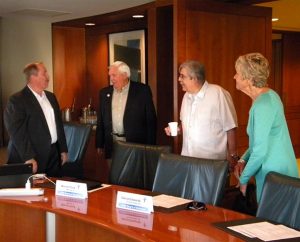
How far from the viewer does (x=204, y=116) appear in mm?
3201

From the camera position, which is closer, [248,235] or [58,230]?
[248,235]

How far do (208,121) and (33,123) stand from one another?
55.0 inches

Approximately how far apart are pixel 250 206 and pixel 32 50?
382cm

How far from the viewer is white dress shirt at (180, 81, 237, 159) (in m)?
3.21

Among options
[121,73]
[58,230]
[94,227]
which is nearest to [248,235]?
[94,227]

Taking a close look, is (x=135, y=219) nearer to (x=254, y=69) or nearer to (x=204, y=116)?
(x=254, y=69)

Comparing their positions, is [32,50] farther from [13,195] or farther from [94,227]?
[94,227]

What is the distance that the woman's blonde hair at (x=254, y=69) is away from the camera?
250 centimetres

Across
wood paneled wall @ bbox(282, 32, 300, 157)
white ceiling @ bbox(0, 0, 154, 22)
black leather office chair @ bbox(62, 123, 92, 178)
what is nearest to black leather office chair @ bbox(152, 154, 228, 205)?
black leather office chair @ bbox(62, 123, 92, 178)

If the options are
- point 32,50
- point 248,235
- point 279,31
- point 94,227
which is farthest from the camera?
point 279,31

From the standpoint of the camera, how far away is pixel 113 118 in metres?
4.15

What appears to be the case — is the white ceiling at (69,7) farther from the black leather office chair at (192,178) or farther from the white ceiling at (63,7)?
the black leather office chair at (192,178)

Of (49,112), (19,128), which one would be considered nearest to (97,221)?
(19,128)

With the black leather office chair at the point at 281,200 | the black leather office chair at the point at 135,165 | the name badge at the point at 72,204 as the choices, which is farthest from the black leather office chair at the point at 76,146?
the black leather office chair at the point at 281,200
